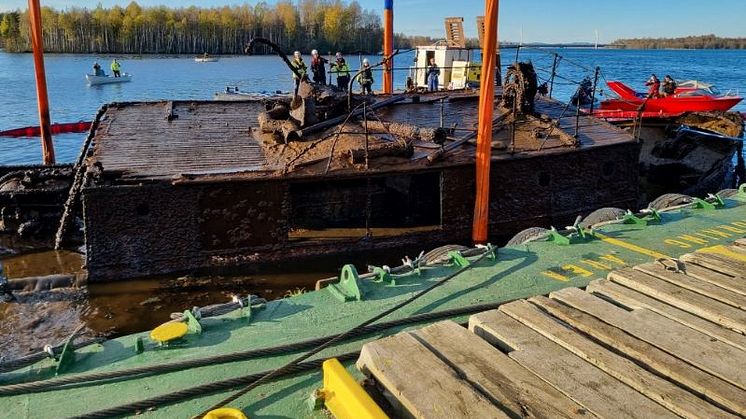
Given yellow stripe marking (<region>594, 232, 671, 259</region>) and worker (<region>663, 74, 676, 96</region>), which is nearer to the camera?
yellow stripe marking (<region>594, 232, 671, 259</region>)

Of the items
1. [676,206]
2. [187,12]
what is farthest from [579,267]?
[187,12]

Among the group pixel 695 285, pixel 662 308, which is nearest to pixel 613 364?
pixel 662 308

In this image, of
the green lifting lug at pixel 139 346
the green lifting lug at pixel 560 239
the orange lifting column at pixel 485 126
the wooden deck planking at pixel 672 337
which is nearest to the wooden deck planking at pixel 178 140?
the orange lifting column at pixel 485 126

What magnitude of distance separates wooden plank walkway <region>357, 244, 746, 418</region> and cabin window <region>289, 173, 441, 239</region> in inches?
213

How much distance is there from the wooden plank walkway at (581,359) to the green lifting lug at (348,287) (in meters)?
1.23

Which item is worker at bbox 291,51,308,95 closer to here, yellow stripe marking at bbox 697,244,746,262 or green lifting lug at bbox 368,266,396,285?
green lifting lug at bbox 368,266,396,285

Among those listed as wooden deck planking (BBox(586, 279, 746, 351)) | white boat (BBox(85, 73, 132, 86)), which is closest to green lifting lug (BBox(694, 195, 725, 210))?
wooden deck planking (BBox(586, 279, 746, 351))

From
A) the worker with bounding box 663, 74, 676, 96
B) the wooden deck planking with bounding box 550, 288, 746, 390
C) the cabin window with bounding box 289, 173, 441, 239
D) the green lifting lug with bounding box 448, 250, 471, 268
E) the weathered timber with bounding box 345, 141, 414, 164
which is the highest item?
the worker with bounding box 663, 74, 676, 96

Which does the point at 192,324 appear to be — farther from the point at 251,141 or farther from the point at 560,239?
the point at 251,141

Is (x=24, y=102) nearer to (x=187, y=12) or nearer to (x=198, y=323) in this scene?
(x=198, y=323)

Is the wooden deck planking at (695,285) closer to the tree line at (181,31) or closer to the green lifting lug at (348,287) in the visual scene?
the green lifting lug at (348,287)

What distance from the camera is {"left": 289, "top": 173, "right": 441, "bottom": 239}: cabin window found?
381 inches

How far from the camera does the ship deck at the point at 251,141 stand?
29.1ft

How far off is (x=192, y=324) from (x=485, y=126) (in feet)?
20.3
